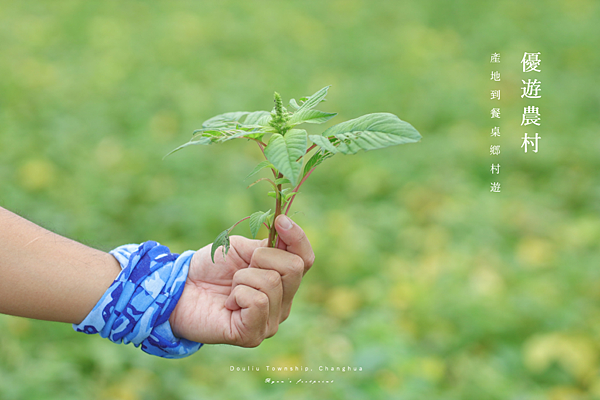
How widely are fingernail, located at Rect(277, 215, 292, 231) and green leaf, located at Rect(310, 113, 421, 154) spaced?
0.25 metres

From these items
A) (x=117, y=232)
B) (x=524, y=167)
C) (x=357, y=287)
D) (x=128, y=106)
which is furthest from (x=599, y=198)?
(x=128, y=106)

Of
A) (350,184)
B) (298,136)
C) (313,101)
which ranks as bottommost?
(298,136)

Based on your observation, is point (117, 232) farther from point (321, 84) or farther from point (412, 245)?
point (321, 84)

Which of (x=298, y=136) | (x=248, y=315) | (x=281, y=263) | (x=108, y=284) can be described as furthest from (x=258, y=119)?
(x=108, y=284)

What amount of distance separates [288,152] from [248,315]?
0.53 meters

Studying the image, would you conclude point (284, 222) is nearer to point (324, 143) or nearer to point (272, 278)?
point (272, 278)

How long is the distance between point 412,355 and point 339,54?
365 cm

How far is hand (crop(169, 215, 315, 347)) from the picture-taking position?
1326 mm

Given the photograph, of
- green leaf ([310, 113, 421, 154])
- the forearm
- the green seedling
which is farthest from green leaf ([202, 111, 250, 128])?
the forearm

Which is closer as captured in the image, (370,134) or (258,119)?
(370,134)

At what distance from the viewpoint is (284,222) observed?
4.10 ft

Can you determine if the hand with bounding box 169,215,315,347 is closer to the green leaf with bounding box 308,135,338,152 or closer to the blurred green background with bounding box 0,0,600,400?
the green leaf with bounding box 308,135,338,152

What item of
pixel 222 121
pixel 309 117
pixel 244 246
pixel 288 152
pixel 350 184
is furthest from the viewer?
pixel 350 184

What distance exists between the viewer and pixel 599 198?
3.46 meters
